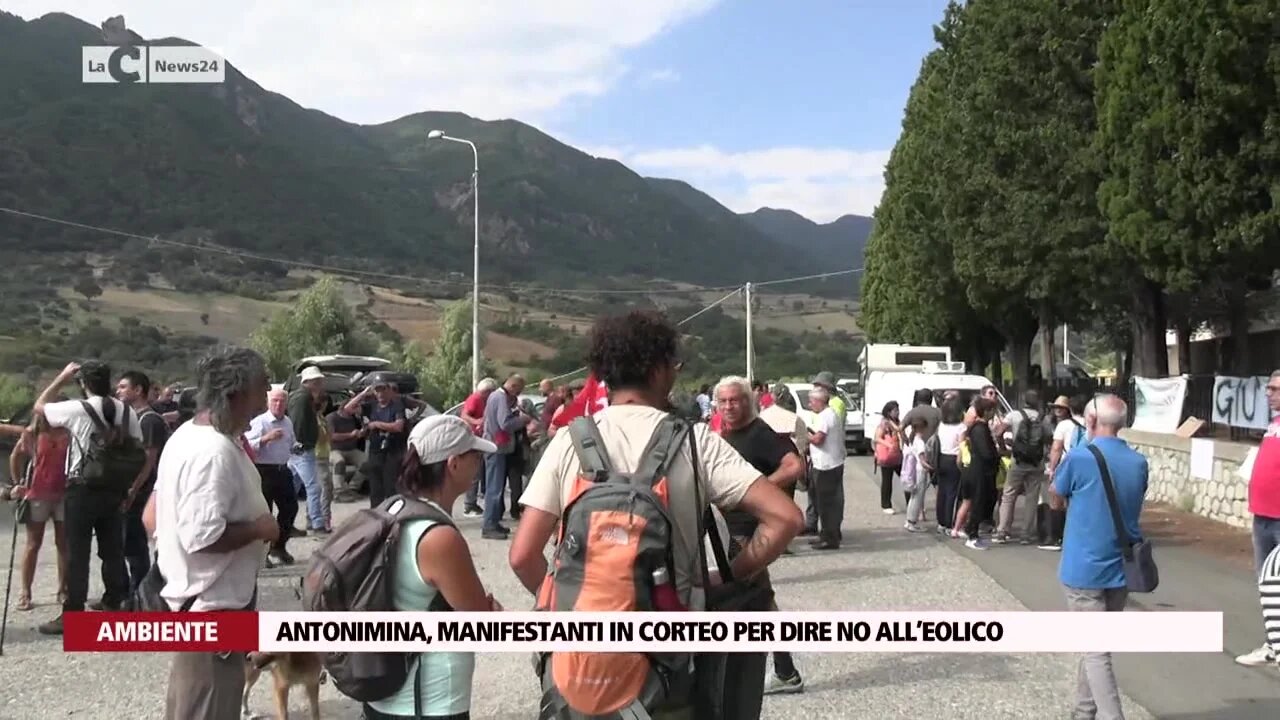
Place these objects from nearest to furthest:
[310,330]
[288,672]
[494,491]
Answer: [288,672]
[494,491]
[310,330]

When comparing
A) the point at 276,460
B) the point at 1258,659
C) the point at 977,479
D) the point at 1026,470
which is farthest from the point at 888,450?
the point at 1258,659

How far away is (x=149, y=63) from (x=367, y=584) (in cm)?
6428

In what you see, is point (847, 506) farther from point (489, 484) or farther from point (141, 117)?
point (141, 117)

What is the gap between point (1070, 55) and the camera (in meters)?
25.4

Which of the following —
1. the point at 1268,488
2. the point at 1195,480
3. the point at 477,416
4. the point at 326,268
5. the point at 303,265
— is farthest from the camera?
the point at 326,268

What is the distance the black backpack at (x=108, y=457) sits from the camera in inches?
298

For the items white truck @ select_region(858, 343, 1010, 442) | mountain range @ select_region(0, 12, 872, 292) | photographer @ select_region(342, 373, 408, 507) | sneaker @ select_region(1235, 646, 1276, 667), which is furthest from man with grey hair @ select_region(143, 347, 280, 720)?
mountain range @ select_region(0, 12, 872, 292)

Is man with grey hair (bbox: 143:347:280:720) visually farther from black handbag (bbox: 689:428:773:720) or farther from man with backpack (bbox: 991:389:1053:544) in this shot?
man with backpack (bbox: 991:389:1053:544)

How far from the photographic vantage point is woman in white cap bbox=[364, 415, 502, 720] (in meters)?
→ 3.24

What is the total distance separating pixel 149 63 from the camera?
5991 centimetres

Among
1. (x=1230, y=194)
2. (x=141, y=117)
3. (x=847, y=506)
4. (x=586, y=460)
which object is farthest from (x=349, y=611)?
(x=141, y=117)

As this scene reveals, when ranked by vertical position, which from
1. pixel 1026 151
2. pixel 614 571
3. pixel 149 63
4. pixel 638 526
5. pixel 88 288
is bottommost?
pixel 614 571

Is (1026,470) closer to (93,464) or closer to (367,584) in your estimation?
(93,464)

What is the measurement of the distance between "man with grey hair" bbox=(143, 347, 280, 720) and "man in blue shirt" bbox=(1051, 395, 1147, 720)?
385 cm
